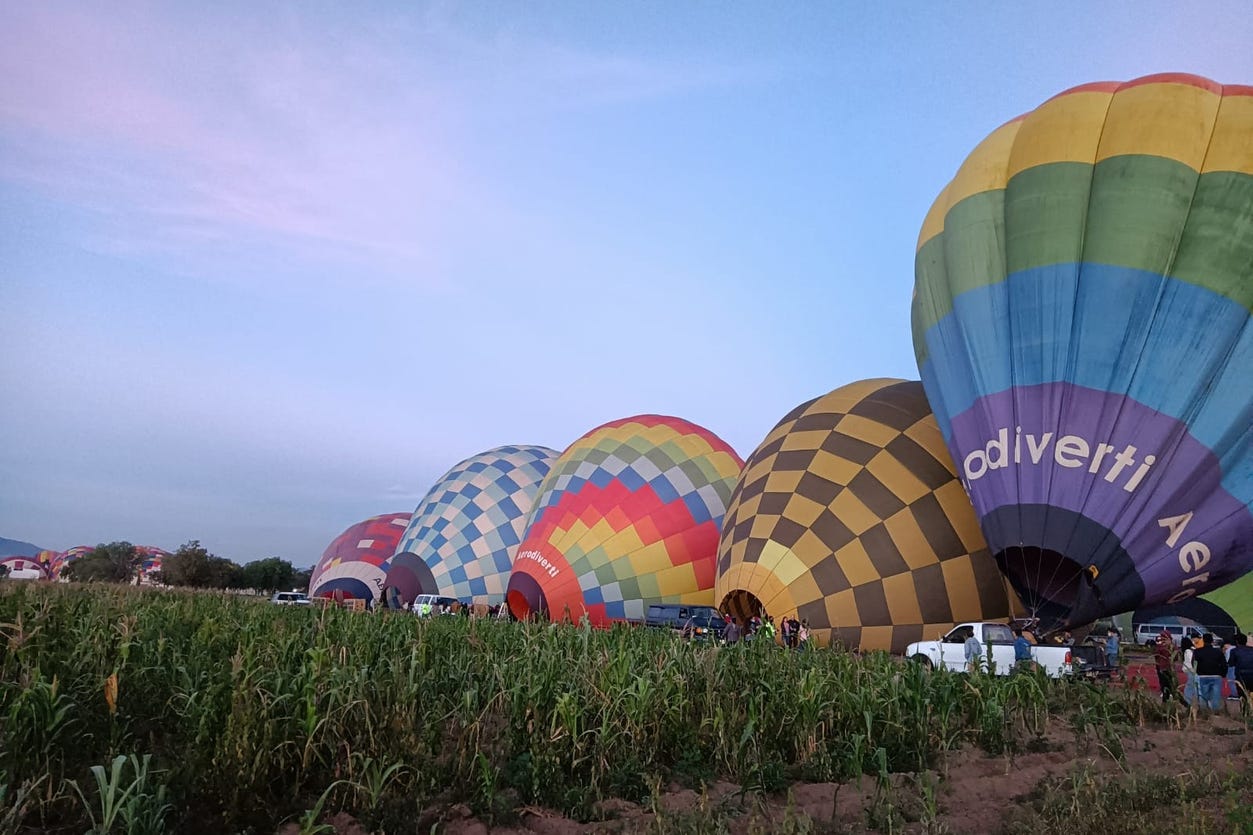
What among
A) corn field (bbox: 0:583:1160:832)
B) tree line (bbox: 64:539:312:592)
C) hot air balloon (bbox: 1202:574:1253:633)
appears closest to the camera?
corn field (bbox: 0:583:1160:832)

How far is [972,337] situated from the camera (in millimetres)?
13734

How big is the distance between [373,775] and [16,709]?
1.75 m

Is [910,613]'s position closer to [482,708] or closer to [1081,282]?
[1081,282]

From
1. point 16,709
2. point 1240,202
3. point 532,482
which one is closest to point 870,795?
point 16,709

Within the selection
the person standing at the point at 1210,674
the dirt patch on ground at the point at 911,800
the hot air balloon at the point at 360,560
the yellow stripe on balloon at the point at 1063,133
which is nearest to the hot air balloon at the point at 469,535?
the hot air balloon at the point at 360,560

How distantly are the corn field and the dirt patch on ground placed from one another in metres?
0.13

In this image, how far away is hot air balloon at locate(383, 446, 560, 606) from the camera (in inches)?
1024

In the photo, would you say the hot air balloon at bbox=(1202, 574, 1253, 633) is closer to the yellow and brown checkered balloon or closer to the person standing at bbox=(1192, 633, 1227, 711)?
the yellow and brown checkered balloon

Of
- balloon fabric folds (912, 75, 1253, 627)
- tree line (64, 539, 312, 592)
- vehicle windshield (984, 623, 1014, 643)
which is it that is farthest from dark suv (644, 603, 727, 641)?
tree line (64, 539, 312, 592)

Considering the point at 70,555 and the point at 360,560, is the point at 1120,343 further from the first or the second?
the point at 70,555

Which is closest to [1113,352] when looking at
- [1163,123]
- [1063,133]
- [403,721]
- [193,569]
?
[1163,123]

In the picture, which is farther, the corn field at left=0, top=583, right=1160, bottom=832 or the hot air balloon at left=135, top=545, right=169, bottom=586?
the hot air balloon at left=135, top=545, right=169, bottom=586

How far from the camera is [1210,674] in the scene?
9.84 m

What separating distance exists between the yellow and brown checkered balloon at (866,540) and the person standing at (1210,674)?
4.01m
